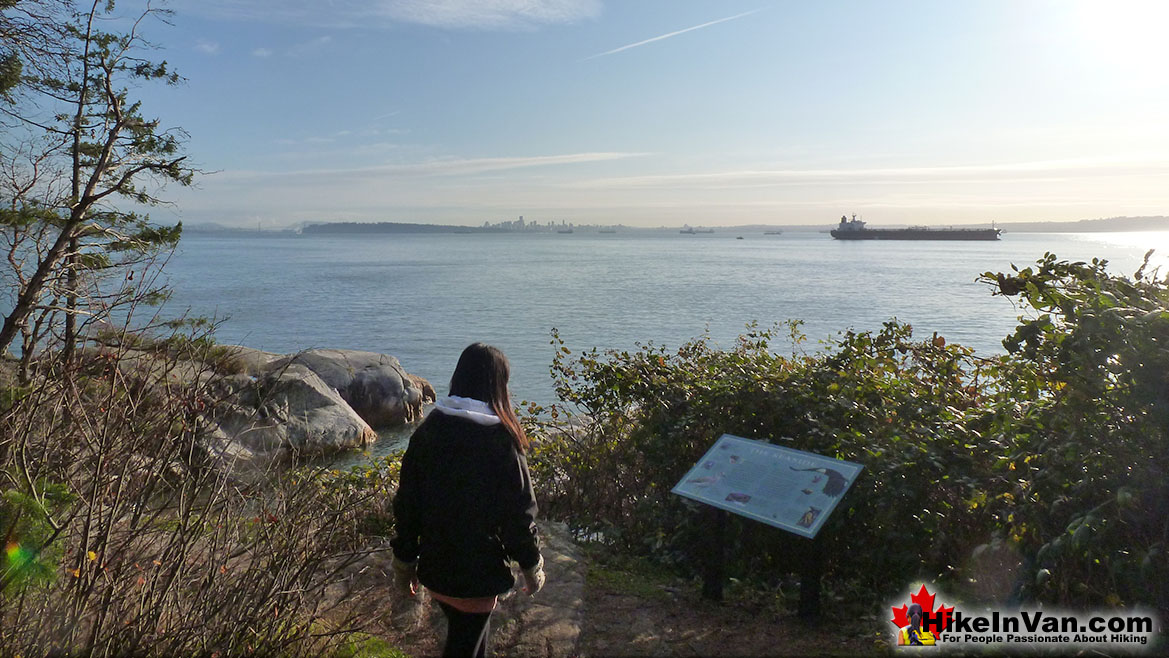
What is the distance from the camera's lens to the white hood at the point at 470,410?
3.45 m

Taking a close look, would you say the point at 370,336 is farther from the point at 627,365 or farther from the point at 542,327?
the point at 627,365

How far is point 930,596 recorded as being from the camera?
14.5 feet

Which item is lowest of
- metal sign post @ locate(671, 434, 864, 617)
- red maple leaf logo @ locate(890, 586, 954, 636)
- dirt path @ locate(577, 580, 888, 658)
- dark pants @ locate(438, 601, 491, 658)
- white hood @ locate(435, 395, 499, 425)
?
dirt path @ locate(577, 580, 888, 658)

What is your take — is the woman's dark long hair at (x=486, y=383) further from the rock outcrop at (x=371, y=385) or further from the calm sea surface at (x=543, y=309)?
the rock outcrop at (x=371, y=385)

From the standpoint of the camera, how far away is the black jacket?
3451mm

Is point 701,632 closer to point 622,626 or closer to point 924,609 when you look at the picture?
point 622,626

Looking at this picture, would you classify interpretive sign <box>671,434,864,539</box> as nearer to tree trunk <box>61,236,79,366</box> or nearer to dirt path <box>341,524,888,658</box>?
dirt path <box>341,524,888,658</box>

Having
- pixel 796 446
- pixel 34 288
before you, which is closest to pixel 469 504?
pixel 796 446

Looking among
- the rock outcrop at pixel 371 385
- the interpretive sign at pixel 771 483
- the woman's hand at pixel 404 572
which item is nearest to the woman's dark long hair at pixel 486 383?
the woman's hand at pixel 404 572

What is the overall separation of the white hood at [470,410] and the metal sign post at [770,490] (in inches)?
80.9

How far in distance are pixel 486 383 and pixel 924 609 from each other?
293cm

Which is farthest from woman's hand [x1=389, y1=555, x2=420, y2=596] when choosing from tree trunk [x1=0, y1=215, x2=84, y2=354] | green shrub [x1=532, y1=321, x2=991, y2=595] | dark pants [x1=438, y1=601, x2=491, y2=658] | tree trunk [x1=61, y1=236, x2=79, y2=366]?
tree trunk [x1=0, y1=215, x2=84, y2=354]

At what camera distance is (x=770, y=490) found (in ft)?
15.8

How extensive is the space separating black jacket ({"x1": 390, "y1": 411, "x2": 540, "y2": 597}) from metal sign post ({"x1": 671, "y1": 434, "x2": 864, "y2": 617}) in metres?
1.75
